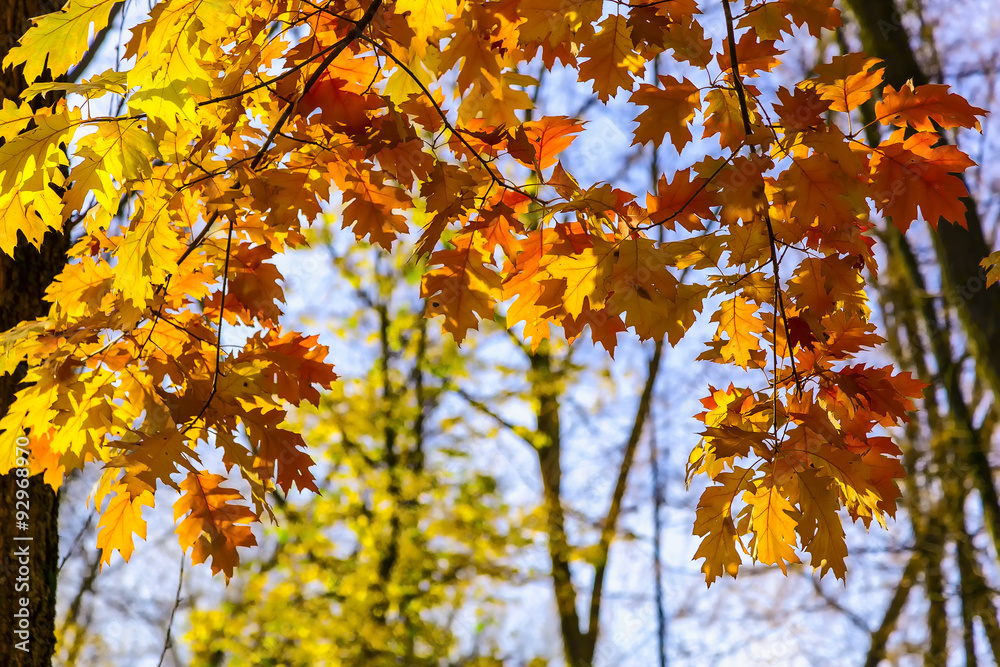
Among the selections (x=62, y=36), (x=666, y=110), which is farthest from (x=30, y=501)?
(x=666, y=110)

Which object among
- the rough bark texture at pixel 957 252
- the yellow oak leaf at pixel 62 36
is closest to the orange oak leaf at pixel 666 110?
the yellow oak leaf at pixel 62 36

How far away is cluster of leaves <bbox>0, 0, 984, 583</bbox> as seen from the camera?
5.88 feet

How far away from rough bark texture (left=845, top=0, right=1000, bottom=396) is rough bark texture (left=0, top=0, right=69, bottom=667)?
4645mm

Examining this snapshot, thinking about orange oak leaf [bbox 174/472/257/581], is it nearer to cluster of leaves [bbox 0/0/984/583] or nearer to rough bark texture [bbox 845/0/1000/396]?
cluster of leaves [bbox 0/0/984/583]

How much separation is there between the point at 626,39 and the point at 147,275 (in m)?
1.43

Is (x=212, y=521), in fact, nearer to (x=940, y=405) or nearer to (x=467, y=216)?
(x=467, y=216)

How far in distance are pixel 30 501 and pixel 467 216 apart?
2.17 meters

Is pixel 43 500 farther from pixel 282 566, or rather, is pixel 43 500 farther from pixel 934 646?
pixel 934 646

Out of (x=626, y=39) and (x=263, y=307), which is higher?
(x=626, y=39)

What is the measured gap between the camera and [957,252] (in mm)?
4902

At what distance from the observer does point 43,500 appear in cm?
295

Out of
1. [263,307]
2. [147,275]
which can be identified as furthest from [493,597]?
[147,275]

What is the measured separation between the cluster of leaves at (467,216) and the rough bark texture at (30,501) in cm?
69

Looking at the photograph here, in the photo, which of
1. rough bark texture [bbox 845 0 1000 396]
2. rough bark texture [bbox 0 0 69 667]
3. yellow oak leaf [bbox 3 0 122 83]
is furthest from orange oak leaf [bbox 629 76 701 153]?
rough bark texture [bbox 845 0 1000 396]
